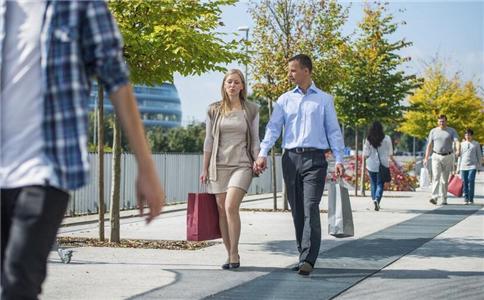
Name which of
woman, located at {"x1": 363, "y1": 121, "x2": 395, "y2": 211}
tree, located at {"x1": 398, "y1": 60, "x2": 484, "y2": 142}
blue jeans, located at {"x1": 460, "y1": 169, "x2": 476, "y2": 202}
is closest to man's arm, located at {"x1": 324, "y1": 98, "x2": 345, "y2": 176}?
woman, located at {"x1": 363, "y1": 121, "x2": 395, "y2": 211}

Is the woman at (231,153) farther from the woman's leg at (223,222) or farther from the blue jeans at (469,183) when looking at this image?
the blue jeans at (469,183)

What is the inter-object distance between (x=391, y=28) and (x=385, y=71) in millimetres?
1284

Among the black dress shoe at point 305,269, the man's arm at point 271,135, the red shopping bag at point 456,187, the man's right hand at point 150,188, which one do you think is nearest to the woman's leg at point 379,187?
the red shopping bag at point 456,187

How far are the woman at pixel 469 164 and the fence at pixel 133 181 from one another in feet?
21.6

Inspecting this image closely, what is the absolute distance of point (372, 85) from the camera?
72.6 feet

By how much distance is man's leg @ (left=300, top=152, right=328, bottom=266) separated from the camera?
7.75 metres

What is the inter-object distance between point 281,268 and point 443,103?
35109mm

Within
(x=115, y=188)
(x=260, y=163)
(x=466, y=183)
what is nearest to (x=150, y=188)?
(x=260, y=163)

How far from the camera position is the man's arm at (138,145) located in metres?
2.79

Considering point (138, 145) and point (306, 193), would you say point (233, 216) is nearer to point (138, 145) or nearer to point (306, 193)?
point (306, 193)

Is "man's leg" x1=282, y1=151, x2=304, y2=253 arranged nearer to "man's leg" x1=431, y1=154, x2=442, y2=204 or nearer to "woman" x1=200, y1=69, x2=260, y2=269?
"woman" x1=200, y1=69, x2=260, y2=269

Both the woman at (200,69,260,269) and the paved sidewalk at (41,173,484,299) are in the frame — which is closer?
the paved sidewalk at (41,173,484,299)

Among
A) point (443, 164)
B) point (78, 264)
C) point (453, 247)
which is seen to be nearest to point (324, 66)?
point (443, 164)

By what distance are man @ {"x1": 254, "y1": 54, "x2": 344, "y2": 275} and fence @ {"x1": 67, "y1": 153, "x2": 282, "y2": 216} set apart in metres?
7.23
